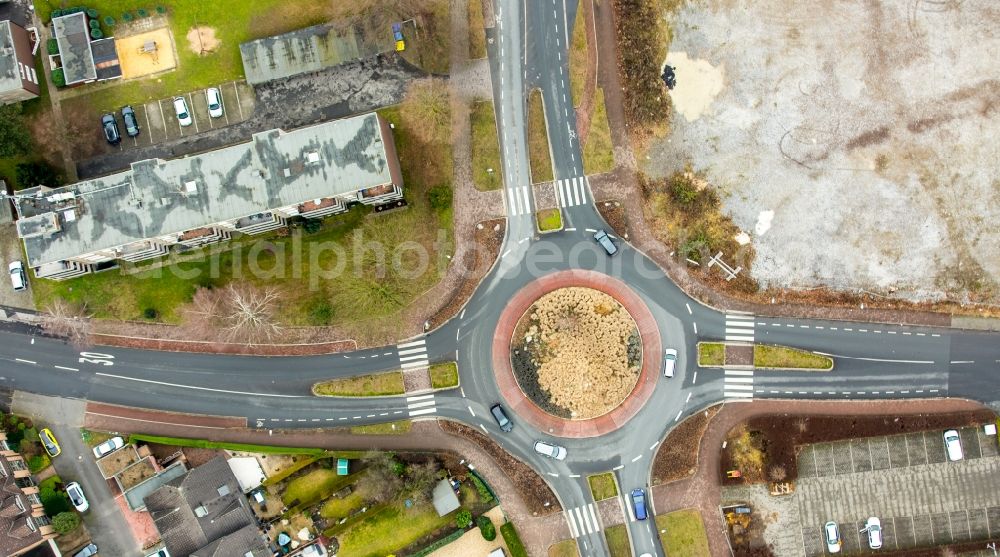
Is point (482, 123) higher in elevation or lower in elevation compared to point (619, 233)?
higher

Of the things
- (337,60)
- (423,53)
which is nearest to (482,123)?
(423,53)

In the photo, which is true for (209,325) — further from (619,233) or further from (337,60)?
(619,233)

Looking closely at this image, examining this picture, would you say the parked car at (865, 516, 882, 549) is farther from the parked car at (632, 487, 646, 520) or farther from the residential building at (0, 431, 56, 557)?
the residential building at (0, 431, 56, 557)

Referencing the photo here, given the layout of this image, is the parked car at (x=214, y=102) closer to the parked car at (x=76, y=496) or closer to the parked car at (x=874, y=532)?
the parked car at (x=76, y=496)

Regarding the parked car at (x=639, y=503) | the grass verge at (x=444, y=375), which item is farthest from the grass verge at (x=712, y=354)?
the grass verge at (x=444, y=375)

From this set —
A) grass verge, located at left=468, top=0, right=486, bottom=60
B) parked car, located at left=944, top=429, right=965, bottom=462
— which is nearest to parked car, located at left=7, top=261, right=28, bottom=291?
grass verge, located at left=468, top=0, right=486, bottom=60

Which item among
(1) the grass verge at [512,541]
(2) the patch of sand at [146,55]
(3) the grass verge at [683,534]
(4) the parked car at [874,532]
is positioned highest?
(2) the patch of sand at [146,55]

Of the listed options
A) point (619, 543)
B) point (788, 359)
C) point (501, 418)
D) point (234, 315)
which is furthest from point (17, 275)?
point (788, 359)
